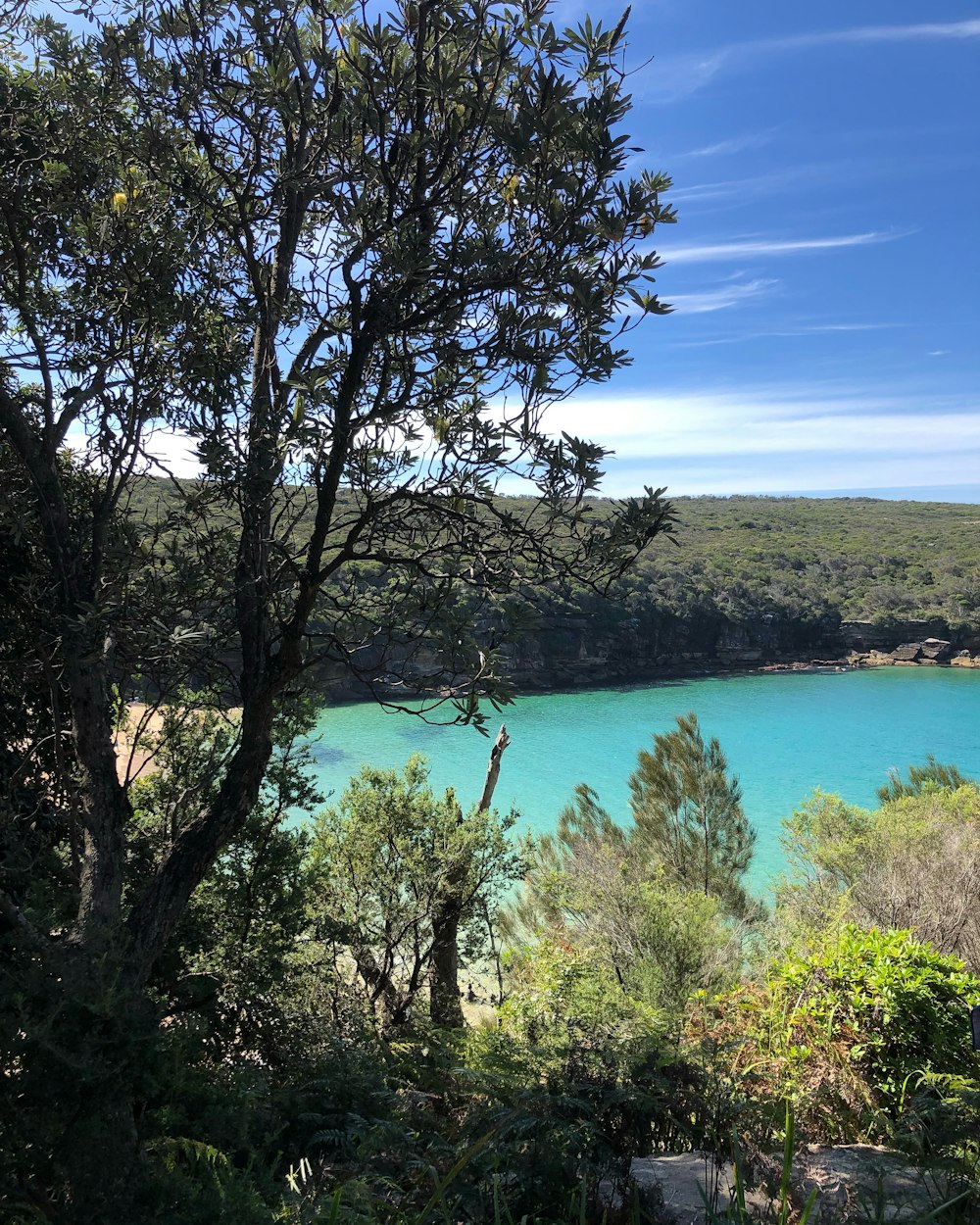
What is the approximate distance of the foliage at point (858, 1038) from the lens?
3703 mm

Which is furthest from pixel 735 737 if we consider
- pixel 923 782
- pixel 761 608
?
pixel 923 782

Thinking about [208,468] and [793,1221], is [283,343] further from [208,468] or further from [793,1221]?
[793,1221]

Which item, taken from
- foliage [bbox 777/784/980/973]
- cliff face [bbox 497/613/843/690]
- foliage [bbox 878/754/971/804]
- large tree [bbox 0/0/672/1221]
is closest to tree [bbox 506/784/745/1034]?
foliage [bbox 777/784/980/973]

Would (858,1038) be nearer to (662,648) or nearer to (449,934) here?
(449,934)

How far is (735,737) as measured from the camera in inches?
1283

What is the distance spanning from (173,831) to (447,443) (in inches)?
76.0

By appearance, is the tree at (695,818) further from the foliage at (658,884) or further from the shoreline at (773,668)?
the shoreline at (773,668)

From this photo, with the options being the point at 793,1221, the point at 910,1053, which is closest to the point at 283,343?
the point at 793,1221

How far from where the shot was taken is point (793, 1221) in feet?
7.25

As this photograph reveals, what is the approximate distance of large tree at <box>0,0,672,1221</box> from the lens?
248 centimetres

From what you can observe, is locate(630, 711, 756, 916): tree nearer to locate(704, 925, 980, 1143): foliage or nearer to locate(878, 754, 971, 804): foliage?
locate(878, 754, 971, 804): foliage

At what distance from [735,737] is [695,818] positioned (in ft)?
75.1

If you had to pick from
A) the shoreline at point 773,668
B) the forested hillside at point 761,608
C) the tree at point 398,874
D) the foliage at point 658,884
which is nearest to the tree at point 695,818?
the foliage at point 658,884

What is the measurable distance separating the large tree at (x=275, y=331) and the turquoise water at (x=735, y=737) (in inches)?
588
